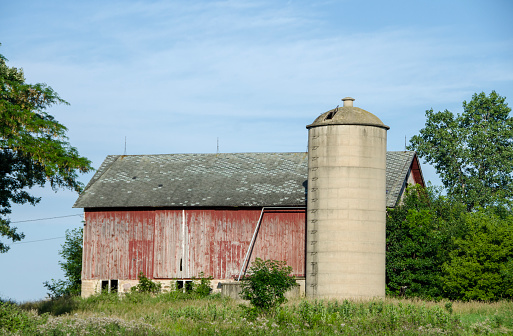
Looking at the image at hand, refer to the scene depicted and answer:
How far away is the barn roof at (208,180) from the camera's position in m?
35.1

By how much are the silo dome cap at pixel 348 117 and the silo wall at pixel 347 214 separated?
7.4 inches

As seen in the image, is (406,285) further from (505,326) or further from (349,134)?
(505,326)

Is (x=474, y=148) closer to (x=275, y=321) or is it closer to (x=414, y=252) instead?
(x=414, y=252)

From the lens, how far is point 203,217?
3506 centimetres

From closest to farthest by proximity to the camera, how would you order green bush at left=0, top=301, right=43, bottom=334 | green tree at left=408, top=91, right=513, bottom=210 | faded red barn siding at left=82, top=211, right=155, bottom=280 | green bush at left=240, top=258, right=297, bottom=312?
green bush at left=0, top=301, right=43, bottom=334
green bush at left=240, top=258, right=297, bottom=312
faded red barn siding at left=82, top=211, right=155, bottom=280
green tree at left=408, top=91, right=513, bottom=210

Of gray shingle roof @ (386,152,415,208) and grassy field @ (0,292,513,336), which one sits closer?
grassy field @ (0,292,513,336)

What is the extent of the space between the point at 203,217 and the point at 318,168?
7125 mm

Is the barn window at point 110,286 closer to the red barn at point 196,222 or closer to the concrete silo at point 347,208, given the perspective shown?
the red barn at point 196,222

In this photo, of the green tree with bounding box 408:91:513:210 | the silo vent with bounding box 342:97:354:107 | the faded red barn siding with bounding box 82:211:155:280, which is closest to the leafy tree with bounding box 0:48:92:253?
the faded red barn siding with bounding box 82:211:155:280

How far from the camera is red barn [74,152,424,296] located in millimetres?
34344

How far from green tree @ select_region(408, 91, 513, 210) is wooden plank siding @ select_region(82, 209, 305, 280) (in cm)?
1634

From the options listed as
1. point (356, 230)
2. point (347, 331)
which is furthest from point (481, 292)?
point (347, 331)

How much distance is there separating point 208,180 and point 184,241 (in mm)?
3620

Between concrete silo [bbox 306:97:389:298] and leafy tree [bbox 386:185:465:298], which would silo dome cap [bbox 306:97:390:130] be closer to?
concrete silo [bbox 306:97:389:298]
